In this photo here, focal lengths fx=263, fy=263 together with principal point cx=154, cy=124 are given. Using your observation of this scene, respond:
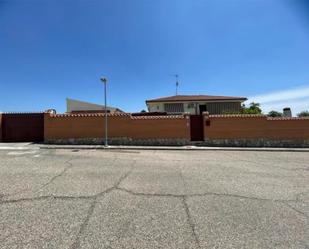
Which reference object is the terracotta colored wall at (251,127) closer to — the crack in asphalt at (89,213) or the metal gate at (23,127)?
the metal gate at (23,127)

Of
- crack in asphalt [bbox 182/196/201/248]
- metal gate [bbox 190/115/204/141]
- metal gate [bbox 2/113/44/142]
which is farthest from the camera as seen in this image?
metal gate [bbox 190/115/204/141]

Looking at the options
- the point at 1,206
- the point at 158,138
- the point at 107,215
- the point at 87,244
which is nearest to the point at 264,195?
the point at 107,215

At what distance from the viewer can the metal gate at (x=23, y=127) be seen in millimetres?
19453

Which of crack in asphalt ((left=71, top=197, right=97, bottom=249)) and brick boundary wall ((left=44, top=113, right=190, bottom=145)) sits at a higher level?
brick boundary wall ((left=44, top=113, right=190, bottom=145))

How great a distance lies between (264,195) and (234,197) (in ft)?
2.89

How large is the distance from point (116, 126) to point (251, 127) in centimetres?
1039

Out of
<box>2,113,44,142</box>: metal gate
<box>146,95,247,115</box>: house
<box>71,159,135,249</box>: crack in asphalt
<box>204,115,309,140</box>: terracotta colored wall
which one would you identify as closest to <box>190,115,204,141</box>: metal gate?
<box>204,115,309,140</box>: terracotta colored wall

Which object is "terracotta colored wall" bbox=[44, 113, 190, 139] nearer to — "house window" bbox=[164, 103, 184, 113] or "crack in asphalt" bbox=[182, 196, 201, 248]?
"house window" bbox=[164, 103, 184, 113]

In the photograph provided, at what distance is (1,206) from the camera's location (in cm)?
520

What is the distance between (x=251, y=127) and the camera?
20.4 m

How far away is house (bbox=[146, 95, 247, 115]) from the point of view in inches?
1244

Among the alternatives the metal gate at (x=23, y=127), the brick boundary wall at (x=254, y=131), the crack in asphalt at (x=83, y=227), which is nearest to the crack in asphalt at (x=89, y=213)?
the crack in asphalt at (x=83, y=227)

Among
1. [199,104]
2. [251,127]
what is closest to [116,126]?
[251,127]

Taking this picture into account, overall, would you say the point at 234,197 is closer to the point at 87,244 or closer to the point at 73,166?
the point at 87,244
